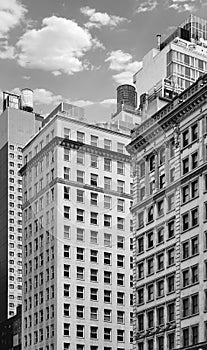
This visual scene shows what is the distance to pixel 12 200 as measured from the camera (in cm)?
17238

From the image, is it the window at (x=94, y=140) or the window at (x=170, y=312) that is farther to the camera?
the window at (x=170, y=312)

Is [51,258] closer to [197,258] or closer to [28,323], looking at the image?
[28,323]

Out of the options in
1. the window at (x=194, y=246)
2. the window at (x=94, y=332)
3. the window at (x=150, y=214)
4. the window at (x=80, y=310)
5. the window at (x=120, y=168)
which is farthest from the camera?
the window at (x=80, y=310)

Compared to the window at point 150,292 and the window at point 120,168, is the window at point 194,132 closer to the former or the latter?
the window at point 150,292

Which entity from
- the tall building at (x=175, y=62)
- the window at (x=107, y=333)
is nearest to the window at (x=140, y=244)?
the window at (x=107, y=333)

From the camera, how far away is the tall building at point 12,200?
169 meters

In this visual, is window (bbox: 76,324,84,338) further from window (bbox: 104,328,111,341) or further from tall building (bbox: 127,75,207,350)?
tall building (bbox: 127,75,207,350)

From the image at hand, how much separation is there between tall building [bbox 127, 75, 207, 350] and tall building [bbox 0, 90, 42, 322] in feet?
304

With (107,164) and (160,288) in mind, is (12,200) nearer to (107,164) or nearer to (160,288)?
(160,288)

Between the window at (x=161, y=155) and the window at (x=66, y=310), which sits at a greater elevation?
the window at (x=161, y=155)

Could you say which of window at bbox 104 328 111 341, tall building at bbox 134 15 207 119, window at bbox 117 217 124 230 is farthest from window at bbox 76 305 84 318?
window at bbox 117 217 124 230

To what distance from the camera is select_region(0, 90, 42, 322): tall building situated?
16938cm

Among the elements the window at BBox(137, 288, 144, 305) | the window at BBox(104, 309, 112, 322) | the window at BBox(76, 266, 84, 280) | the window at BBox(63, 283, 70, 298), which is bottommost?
the window at BBox(104, 309, 112, 322)

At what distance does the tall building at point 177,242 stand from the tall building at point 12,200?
92.6 m
